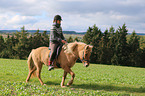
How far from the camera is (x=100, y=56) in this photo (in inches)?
2044

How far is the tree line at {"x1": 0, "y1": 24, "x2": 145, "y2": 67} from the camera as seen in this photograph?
172 feet

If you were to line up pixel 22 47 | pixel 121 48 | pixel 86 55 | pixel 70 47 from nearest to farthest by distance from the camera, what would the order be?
pixel 86 55, pixel 70 47, pixel 121 48, pixel 22 47

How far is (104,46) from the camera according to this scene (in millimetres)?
53094

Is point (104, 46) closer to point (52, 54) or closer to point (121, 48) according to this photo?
point (121, 48)

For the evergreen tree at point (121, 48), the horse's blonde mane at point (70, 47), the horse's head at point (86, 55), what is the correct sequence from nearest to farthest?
the horse's head at point (86, 55), the horse's blonde mane at point (70, 47), the evergreen tree at point (121, 48)

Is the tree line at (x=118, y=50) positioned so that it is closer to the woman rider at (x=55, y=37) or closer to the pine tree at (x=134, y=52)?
the pine tree at (x=134, y=52)

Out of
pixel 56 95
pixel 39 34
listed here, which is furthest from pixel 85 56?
pixel 39 34

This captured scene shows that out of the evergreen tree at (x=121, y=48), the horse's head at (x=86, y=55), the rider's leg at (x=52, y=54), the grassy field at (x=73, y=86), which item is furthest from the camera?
the evergreen tree at (x=121, y=48)

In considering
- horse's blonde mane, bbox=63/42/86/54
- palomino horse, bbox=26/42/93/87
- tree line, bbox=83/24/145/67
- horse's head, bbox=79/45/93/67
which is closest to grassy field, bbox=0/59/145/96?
palomino horse, bbox=26/42/93/87

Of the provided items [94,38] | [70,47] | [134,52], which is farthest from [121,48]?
[70,47]

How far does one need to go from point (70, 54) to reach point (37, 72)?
118 inches

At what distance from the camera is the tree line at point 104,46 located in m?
52.3

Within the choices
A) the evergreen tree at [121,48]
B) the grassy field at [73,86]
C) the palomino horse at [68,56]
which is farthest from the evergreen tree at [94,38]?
the palomino horse at [68,56]

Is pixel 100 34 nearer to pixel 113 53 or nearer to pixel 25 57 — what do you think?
pixel 113 53
